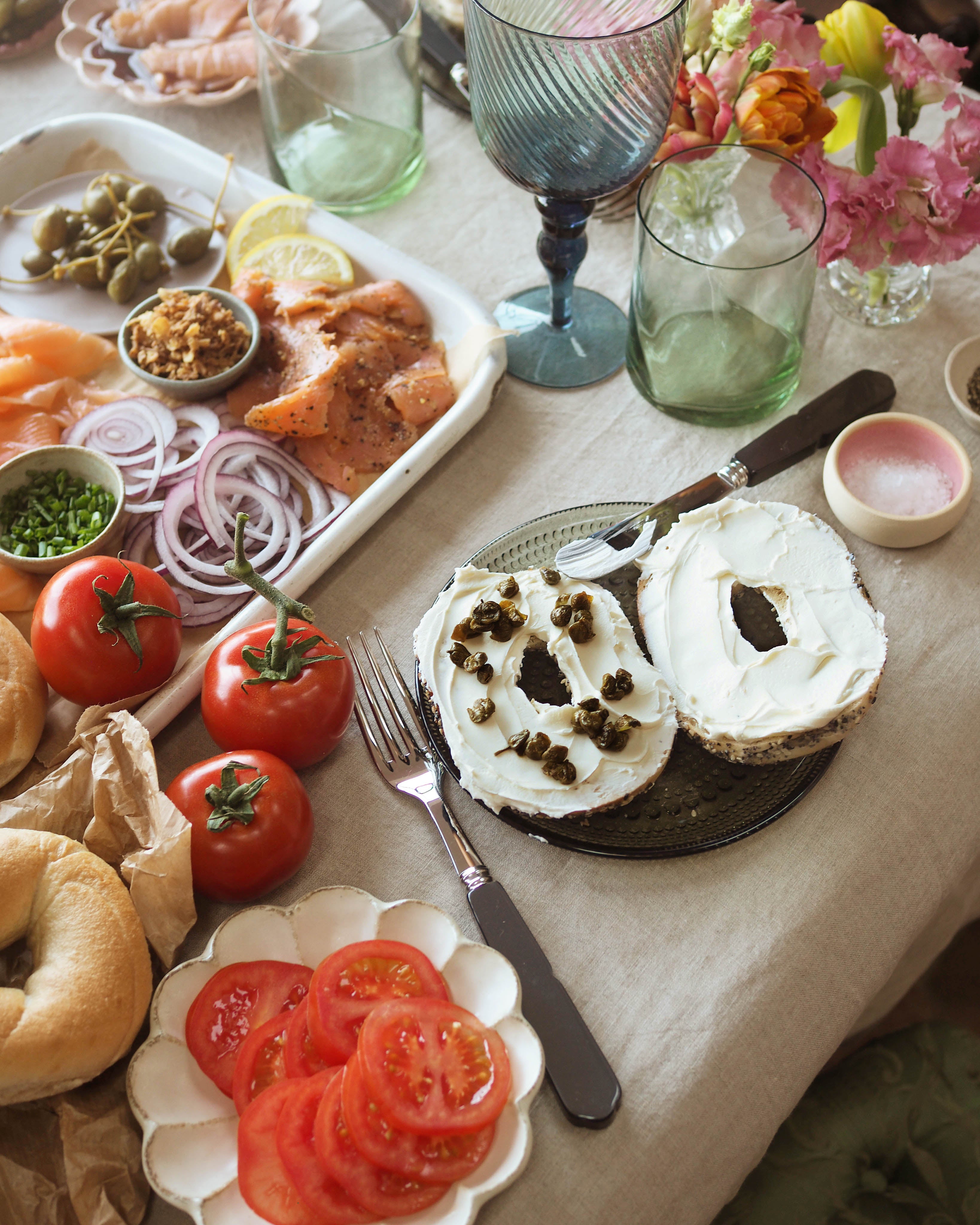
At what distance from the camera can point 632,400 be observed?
1.71 m

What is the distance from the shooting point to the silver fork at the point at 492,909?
107 cm

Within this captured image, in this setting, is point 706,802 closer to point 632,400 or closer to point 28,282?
point 632,400

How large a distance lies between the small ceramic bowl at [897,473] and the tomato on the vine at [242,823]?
912 millimetres

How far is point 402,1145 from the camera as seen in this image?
0.93 m

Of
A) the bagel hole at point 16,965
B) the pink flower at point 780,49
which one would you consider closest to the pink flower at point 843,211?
the pink flower at point 780,49

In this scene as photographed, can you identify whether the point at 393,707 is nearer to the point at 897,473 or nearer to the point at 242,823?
the point at 242,823

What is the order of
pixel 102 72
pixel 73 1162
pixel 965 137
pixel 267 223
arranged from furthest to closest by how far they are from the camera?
1. pixel 102 72
2. pixel 267 223
3. pixel 965 137
4. pixel 73 1162

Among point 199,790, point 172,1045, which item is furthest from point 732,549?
point 172,1045

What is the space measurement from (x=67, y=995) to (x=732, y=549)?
976 millimetres

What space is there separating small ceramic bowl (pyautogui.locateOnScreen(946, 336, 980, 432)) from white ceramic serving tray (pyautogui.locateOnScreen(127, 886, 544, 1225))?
1.18 metres

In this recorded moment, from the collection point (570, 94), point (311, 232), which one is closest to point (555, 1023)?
point (570, 94)

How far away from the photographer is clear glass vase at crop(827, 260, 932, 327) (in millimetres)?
1745

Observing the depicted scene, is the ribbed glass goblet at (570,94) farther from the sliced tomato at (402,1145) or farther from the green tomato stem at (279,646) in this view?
the sliced tomato at (402,1145)

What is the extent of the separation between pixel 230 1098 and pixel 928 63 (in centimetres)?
173
